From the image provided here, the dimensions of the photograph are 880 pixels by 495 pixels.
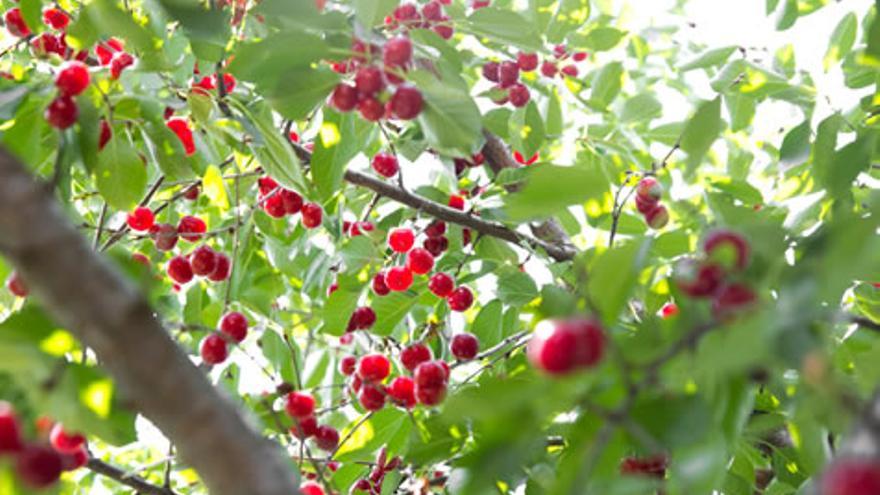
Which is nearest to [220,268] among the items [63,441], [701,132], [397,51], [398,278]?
[398,278]

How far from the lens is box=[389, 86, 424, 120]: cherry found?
1.78 metres

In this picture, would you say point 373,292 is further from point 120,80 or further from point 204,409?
point 204,409

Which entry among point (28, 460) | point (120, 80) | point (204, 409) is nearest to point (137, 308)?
point (204, 409)

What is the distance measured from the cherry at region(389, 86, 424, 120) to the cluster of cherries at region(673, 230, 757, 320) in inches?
32.9

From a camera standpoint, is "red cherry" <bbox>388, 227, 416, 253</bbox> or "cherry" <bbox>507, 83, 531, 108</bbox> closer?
"red cherry" <bbox>388, 227, 416, 253</bbox>

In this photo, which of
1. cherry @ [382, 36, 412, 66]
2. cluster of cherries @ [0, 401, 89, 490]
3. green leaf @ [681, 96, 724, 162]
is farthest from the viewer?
cherry @ [382, 36, 412, 66]

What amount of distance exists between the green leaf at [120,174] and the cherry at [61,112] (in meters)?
0.28

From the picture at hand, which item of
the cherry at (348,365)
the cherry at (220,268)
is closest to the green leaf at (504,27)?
the cherry at (220,268)

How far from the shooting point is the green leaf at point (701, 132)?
152 cm

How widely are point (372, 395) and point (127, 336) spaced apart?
1401mm

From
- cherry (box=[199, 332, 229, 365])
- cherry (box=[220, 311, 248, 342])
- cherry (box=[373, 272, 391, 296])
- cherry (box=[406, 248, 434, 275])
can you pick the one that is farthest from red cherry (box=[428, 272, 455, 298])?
cherry (box=[199, 332, 229, 365])

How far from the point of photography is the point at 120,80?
2.09 metres

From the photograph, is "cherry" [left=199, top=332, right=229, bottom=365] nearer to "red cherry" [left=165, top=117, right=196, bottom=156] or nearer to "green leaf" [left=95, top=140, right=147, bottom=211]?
"green leaf" [left=95, top=140, right=147, bottom=211]

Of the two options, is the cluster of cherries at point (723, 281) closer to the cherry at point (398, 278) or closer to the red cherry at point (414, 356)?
the red cherry at point (414, 356)
